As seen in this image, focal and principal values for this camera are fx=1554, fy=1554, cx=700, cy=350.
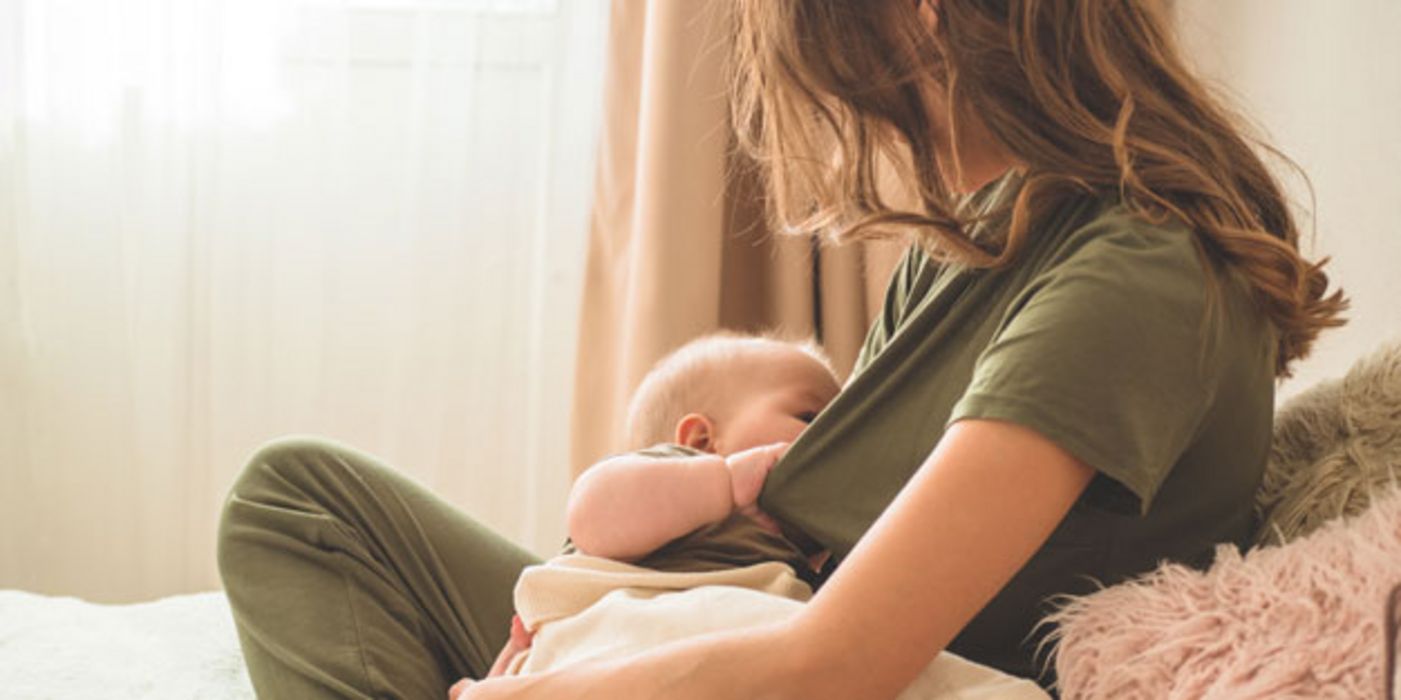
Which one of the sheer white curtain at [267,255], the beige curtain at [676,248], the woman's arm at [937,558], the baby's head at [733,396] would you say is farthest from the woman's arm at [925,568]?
the sheer white curtain at [267,255]

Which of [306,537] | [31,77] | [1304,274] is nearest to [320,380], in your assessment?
[31,77]

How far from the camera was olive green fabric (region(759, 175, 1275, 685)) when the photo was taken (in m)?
0.94

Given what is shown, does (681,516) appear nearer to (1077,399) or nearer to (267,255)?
(1077,399)

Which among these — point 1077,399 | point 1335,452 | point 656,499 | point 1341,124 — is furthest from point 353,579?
point 1341,124

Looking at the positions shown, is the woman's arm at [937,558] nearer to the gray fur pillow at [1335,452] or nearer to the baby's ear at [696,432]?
the gray fur pillow at [1335,452]

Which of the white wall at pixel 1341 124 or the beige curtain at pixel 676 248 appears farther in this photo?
the beige curtain at pixel 676 248

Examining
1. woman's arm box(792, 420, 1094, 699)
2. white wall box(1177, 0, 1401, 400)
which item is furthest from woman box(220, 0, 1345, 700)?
white wall box(1177, 0, 1401, 400)

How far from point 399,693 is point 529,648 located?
0.14 meters

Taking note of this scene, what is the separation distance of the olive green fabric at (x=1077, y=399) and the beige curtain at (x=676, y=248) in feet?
3.79

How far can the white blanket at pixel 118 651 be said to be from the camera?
1523mm

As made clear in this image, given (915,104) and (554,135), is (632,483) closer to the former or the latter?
(915,104)

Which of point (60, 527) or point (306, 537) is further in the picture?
point (60, 527)

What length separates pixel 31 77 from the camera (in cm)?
258

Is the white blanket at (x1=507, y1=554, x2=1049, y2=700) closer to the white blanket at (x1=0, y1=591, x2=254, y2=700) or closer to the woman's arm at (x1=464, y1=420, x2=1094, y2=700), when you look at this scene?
the woman's arm at (x1=464, y1=420, x2=1094, y2=700)
